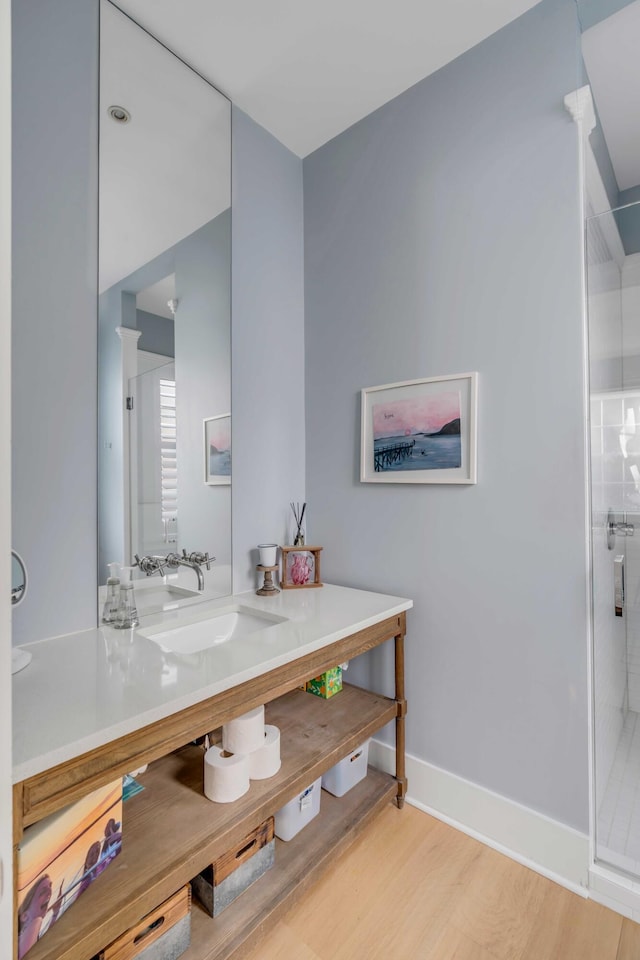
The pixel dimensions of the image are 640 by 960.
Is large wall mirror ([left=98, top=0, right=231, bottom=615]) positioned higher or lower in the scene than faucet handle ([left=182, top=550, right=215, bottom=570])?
higher

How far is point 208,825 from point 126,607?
623 millimetres

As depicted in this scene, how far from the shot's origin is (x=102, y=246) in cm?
147

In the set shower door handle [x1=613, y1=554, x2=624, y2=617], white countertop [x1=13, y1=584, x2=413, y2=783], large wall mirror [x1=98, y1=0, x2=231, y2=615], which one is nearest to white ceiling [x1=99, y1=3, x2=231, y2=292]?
large wall mirror [x1=98, y1=0, x2=231, y2=615]

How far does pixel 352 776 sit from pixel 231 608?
30.2 inches

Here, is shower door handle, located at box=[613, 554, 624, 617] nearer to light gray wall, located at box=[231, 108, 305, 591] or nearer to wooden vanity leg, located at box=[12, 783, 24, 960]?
light gray wall, located at box=[231, 108, 305, 591]

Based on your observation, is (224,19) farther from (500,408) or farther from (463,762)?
(463,762)

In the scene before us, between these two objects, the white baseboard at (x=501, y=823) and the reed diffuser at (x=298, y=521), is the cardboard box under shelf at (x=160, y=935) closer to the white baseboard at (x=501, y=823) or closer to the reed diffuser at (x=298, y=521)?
the white baseboard at (x=501, y=823)

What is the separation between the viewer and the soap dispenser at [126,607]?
4.72ft

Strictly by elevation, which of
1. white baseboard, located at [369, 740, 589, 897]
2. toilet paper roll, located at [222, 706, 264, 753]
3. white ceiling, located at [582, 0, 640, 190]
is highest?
white ceiling, located at [582, 0, 640, 190]

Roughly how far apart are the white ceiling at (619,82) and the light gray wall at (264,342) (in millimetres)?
1221

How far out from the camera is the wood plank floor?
1.26 m

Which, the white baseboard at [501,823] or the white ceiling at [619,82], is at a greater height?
the white ceiling at [619,82]

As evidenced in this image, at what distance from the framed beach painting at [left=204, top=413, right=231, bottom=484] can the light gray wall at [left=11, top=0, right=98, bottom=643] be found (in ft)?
1.41

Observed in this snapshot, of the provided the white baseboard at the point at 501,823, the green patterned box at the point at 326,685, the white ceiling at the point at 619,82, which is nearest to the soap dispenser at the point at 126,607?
the green patterned box at the point at 326,685
